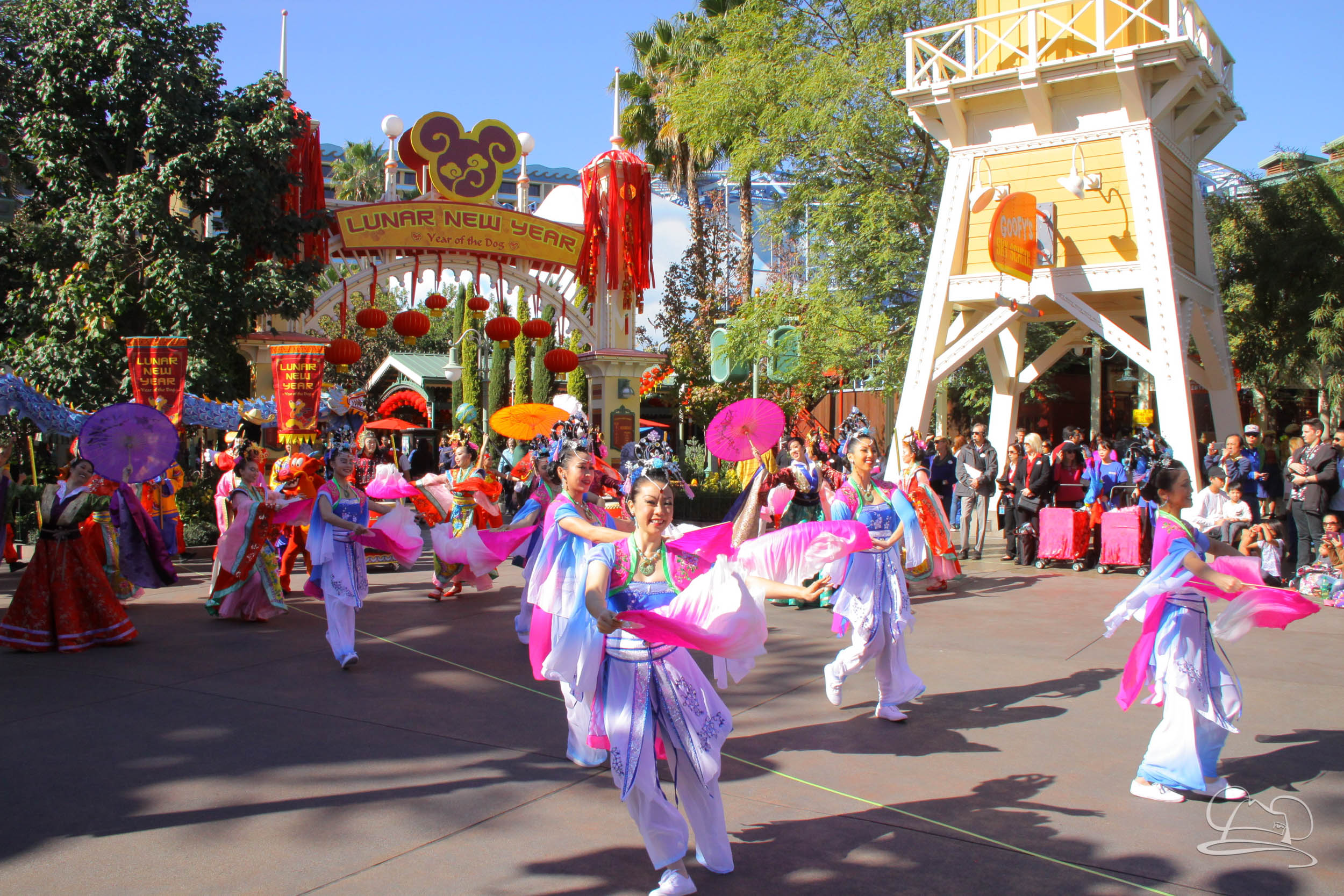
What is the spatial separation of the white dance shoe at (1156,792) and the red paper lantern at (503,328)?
13464mm

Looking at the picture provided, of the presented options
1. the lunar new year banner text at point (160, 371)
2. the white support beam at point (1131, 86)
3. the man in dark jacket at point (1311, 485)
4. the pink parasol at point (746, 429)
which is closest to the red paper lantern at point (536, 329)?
the lunar new year banner text at point (160, 371)

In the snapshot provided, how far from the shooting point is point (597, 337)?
19.2m

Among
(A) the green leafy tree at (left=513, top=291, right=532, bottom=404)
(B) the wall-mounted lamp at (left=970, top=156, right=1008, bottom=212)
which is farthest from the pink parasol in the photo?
(A) the green leafy tree at (left=513, top=291, right=532, bottom=404)

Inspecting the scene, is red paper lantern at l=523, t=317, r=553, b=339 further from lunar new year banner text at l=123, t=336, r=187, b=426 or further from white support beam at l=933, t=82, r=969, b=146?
white support beam at l=933, t=82, r=969, b=146

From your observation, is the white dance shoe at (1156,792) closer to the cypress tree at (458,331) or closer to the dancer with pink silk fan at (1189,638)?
the dancer with pink silk fan at (1189,638)

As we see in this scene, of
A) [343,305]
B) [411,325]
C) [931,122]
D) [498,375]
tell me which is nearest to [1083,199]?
[931,122]

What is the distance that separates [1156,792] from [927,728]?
54.5 inches

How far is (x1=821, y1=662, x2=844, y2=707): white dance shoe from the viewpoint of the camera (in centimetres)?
584

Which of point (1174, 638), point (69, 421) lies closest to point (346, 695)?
point (1174, 638)

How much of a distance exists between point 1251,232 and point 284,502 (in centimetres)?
1970

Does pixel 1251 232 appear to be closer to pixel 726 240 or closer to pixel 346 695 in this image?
pixel 726 240

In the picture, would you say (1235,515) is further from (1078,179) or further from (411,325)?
(411,325)

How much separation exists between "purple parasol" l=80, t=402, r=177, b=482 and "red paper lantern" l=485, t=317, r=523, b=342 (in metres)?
8.63

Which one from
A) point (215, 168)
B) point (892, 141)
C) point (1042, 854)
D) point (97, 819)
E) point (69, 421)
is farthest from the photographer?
point (892, 141)
